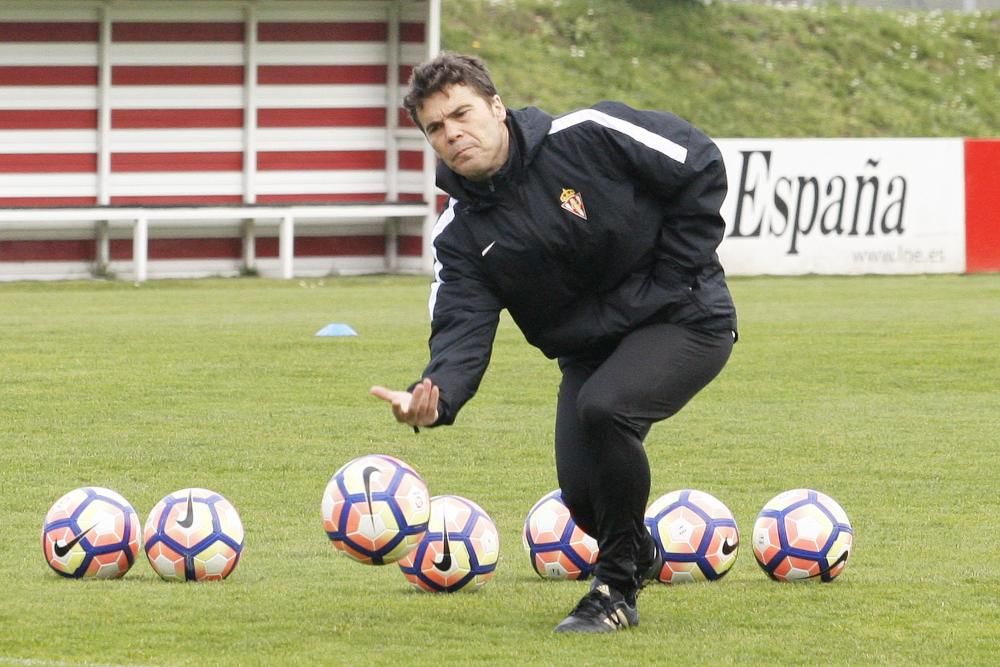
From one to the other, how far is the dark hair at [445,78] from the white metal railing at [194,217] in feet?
66.7

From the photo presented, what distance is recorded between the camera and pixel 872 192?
26234mm

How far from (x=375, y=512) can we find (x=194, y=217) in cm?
2045

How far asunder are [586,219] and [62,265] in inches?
859

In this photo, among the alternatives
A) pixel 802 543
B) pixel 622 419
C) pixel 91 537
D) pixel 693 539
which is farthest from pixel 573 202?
pixel 91 537

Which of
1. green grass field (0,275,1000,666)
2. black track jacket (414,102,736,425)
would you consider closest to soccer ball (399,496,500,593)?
green grass field (0,275,1000,666)

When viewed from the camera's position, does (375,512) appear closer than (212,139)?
Yes

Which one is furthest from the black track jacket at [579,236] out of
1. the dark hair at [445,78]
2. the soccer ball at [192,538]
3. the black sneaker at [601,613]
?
the soccer ball at [192,538]

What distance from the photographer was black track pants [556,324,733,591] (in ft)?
21.1

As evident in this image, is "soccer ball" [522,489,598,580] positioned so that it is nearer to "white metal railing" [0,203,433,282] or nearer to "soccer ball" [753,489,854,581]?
"soccer ball" [753,489,854,581]

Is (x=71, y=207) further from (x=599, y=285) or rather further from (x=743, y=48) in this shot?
(x=599, y=285)

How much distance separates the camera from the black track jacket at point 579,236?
639 cm

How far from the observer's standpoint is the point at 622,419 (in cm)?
640

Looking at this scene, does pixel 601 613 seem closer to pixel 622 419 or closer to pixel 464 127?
pixel 622 419

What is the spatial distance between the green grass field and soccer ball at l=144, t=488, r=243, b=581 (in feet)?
0.33
